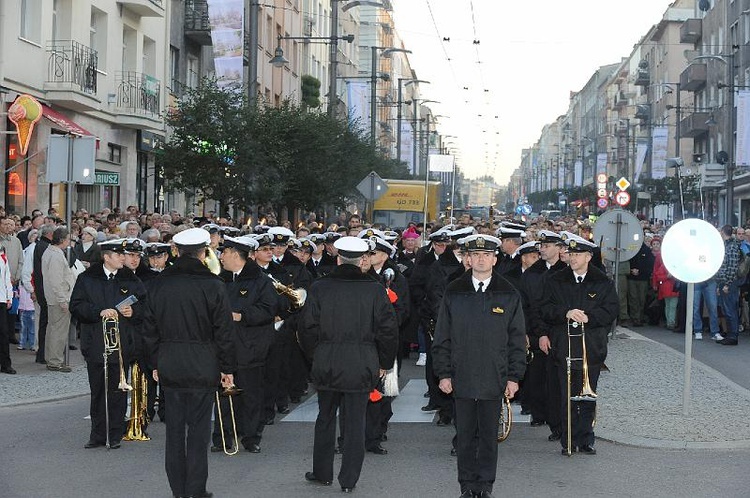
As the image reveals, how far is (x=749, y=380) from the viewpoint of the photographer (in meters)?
15.6

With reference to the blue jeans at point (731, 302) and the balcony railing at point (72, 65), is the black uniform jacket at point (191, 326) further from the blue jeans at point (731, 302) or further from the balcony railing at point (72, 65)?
the balcony railing at point (72, 65)

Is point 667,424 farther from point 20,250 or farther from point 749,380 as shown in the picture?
point 20,250

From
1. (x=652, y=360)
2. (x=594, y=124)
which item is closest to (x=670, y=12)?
(x=594, y=124)

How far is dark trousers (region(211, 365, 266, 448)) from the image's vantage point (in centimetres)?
1003

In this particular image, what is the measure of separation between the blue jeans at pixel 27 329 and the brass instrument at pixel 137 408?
7207 millimetres

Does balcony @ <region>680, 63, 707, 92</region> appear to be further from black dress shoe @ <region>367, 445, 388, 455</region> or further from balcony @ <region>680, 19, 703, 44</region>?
black dress shoe @ <region>367, 445, 388, 455</region>

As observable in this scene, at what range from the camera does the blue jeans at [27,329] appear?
1731 cm

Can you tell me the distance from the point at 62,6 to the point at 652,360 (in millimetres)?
16537

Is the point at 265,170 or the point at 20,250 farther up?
the point at 265,170

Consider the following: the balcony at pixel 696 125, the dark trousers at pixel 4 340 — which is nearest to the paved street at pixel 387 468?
the dark trousers at pixel 4 340

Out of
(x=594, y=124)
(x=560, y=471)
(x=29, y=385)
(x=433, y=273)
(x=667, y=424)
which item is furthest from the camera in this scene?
(x=594, y=124)

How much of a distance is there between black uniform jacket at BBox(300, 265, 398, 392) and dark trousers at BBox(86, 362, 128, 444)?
2116 millimetres

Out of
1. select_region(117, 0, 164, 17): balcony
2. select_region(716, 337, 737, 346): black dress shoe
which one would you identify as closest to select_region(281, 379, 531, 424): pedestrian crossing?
select_region(716, 337, 737, 346): black dress shoe

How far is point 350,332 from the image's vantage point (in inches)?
339
